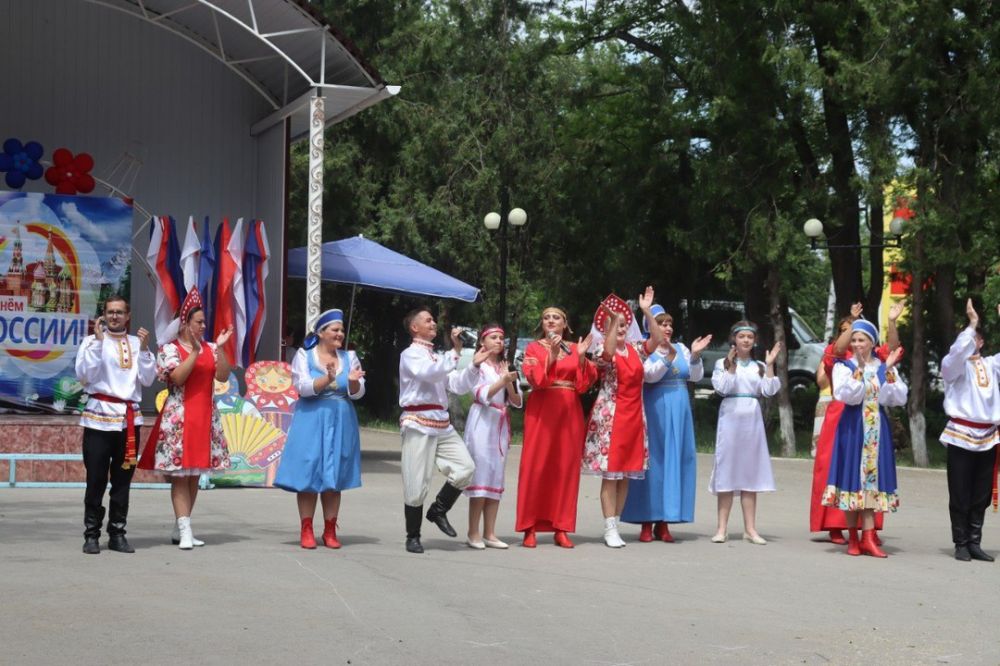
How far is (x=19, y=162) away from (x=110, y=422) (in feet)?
33.4

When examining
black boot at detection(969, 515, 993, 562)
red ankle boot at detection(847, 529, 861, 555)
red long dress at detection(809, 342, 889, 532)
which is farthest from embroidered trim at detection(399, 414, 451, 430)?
black boot at detection(969, 515, 993, 562)

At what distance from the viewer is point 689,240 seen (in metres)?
23.6

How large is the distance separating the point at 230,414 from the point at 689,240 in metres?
10.6

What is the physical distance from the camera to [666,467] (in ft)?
35.8

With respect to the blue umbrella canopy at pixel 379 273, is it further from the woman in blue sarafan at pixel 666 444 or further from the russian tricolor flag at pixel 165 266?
the woman in blue sarafan at pixel 666 444

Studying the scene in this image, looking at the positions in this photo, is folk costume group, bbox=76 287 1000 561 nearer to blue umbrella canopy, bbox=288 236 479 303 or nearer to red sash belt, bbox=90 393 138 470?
red sash belt, bbox=90 393 138 470

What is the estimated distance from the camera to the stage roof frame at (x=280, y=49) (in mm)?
17250

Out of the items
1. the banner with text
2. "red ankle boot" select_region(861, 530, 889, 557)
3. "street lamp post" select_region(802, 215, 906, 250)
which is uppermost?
"street lamp post" select_region(802, 215, 906, 250)

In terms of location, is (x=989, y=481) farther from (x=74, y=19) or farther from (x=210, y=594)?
(x=74, y=19)

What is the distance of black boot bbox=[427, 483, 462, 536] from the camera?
10.8 meters

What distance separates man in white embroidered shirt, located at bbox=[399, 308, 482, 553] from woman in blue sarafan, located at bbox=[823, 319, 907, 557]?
2.70 meters

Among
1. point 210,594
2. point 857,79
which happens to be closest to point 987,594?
point 210,594

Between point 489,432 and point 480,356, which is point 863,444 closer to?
point 489,432

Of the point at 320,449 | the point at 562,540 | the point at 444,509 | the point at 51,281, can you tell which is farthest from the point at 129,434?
the point at 51,281
